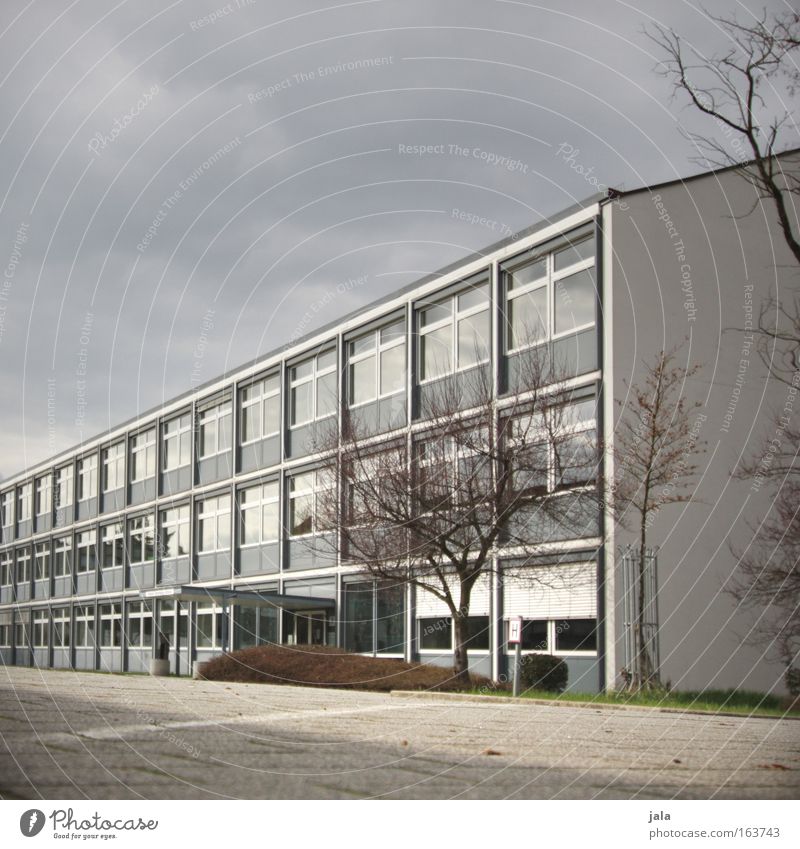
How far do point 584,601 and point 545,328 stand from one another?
4.79 meters

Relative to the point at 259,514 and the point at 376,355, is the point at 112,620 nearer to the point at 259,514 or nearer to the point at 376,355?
the point at 259,514

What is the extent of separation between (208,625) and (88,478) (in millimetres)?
7444

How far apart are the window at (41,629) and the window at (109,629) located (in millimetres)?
2023

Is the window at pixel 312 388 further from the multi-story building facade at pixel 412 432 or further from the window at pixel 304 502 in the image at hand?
the window at pixel 304 502

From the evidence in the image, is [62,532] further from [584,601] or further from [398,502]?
[584,601]

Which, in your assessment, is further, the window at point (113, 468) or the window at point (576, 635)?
the window at point (113, 468)

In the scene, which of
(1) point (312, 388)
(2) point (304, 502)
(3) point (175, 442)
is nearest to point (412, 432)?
(1) point (312, 388)

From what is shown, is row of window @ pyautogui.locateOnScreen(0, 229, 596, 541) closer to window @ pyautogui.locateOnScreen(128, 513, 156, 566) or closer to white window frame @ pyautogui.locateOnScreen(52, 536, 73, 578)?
white window frame @ pyautogui.locateOnScreen(52, 536, 73, 578)

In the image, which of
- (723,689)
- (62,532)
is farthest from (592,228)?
(62,532)

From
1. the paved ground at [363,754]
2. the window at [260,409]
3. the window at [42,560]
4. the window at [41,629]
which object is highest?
the window at [260,409]

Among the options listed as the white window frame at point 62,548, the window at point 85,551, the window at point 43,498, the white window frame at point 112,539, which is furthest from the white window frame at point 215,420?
the white window frame at point 62,548

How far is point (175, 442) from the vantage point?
1049 inches

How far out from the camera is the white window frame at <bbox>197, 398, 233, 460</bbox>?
2748 centimetres

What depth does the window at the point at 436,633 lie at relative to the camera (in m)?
24.9
